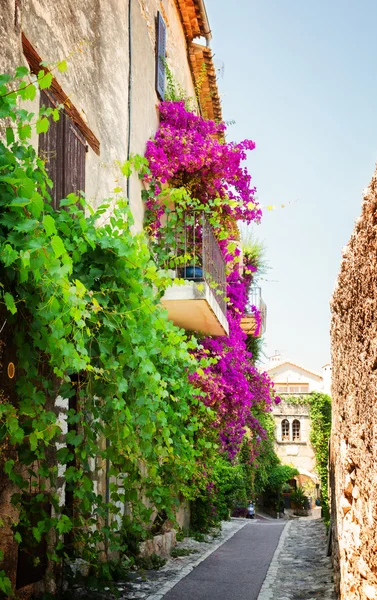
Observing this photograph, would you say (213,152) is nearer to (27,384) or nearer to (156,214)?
(156,214)

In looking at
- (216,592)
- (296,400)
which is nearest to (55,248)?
(216,592)

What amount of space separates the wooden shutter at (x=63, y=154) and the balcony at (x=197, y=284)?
2.93 m

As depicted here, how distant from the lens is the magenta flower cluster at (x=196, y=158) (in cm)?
1113

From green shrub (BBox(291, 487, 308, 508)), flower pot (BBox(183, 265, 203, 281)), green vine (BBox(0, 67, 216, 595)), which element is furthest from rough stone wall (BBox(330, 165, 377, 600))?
green shrub (BBox(291, 487, 308, 508))

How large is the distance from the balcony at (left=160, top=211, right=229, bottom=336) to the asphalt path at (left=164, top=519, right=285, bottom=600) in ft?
12.2

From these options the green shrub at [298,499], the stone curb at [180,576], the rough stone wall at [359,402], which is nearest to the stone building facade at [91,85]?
the stone curb at [180,576]

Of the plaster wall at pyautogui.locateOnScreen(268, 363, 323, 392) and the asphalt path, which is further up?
the plaster wall at pyautogui.locateOnScreen(268, 363, 323, 392)

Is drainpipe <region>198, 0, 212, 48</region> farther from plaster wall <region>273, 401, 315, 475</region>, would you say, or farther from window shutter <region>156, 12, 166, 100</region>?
plaster wall <region>273, 401, 315, 475</region>

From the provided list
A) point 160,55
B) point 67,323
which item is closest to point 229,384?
point 160,55

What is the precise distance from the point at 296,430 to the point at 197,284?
3773 cm

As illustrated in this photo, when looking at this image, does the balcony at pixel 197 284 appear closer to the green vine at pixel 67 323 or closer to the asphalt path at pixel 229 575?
the asphalt path at pixel 229 575

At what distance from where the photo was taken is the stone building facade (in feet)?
17.5

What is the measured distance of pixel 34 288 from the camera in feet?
13.0

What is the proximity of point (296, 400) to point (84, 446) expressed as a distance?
41077mm
